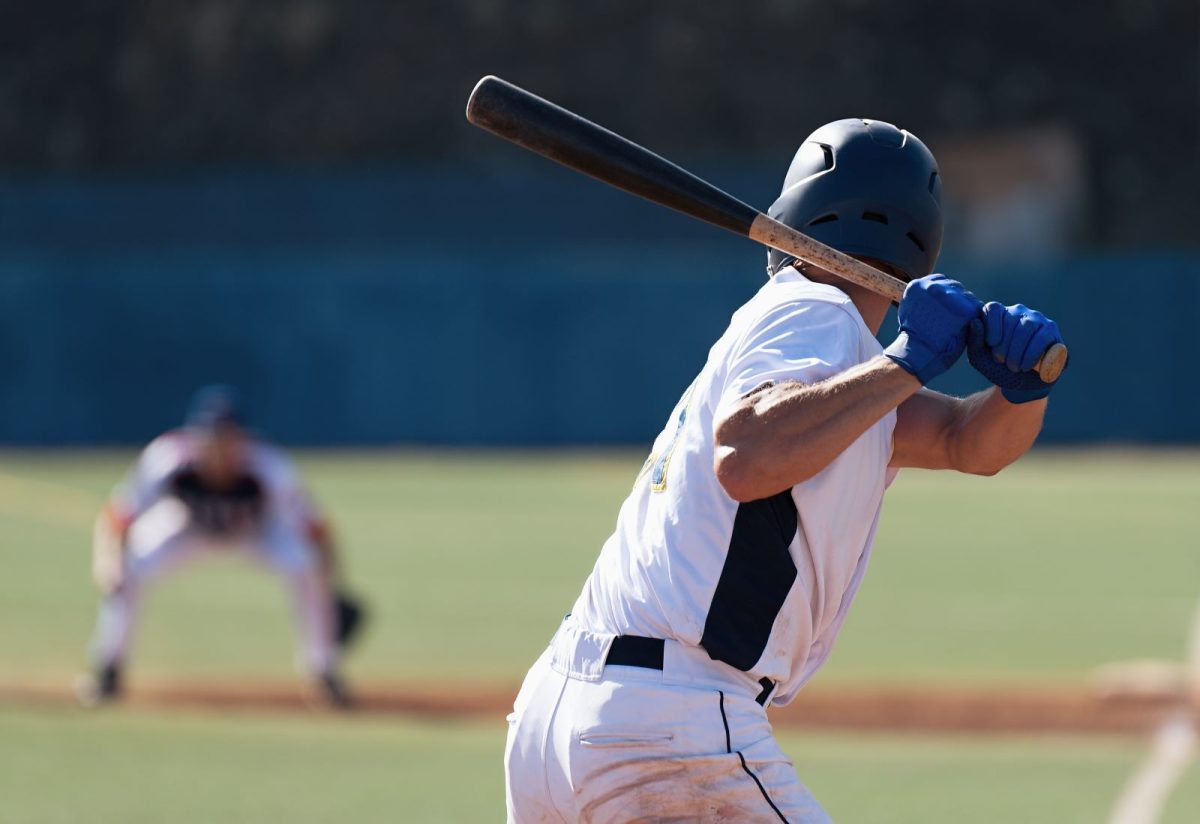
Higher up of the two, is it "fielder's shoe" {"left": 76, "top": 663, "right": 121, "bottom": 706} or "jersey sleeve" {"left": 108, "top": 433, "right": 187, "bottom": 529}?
"jersey sleeve" {"left": 108, "top": 433, "right": 187, "bottom": 529}

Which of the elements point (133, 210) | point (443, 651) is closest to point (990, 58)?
point (133, 210)

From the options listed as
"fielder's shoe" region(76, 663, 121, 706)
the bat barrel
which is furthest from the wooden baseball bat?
"fielder's shoe" region(76, 663, 121, 706)

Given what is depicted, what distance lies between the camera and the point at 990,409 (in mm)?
3900

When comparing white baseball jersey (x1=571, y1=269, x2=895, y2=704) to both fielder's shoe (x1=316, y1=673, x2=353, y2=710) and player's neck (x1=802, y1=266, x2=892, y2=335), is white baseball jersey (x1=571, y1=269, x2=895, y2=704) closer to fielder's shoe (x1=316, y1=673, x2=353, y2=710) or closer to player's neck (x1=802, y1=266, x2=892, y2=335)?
player's neck (x1=802, y1=266, x2=892, y2=335)

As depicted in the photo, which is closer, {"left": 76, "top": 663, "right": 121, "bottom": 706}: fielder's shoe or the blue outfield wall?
{"left": 76, "top": 663, "right": 121, "bottom": 706}: fielder's shoe

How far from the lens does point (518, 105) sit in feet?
13.0

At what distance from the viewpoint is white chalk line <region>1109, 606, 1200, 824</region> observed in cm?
780

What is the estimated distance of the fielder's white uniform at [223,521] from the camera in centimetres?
1107

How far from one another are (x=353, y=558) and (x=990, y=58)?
23.8 meters

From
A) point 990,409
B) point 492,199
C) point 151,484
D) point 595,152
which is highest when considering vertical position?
point 492,199

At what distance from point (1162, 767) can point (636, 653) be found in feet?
20.1

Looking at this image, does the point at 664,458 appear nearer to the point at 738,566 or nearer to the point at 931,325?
the point at 738,566

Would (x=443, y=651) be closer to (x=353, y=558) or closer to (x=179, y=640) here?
(x=179, y=640)

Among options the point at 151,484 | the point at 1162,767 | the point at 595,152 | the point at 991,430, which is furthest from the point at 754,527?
the point at 151,484
